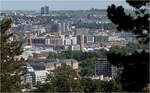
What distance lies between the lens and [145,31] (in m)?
8.56

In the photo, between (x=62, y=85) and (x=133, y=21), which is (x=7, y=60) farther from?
(x=133, y=21)

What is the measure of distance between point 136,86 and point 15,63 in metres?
7.74

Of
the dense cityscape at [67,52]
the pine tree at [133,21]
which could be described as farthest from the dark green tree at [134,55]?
the dense cityscape at [67,52]

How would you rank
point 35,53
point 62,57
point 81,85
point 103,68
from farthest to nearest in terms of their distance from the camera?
1. point 35,53
2. point 62,57
3. point 103,68
4. point 81,85

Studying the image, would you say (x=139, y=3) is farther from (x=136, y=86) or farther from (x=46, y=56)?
(x=46, y=56)

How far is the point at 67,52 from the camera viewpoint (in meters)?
69.6

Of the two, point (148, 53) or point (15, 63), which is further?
point (15, 63)

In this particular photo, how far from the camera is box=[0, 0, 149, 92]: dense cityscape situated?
766 inches

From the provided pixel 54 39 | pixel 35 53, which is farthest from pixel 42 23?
pixel 35 53

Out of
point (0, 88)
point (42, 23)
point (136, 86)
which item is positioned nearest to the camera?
point (136, 86)

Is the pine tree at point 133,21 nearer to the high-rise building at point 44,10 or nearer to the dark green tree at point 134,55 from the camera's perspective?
the dark green tree at point 134,55

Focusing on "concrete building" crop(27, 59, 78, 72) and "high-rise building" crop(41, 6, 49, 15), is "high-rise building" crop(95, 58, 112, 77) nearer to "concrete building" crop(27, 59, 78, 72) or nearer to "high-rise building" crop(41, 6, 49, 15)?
"concrete building" crop(27, 59, 78, 72)

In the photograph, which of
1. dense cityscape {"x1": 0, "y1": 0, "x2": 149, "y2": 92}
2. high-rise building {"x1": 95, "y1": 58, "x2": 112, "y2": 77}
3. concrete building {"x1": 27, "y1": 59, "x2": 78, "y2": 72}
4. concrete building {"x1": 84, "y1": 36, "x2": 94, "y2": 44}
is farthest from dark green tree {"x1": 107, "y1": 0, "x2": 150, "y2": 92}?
concrete building {"x1": 84, "y1": 36, "x2": 94, "y2": 44}

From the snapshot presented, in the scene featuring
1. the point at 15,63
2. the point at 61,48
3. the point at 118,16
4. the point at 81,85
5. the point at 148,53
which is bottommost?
the point at 61,48
